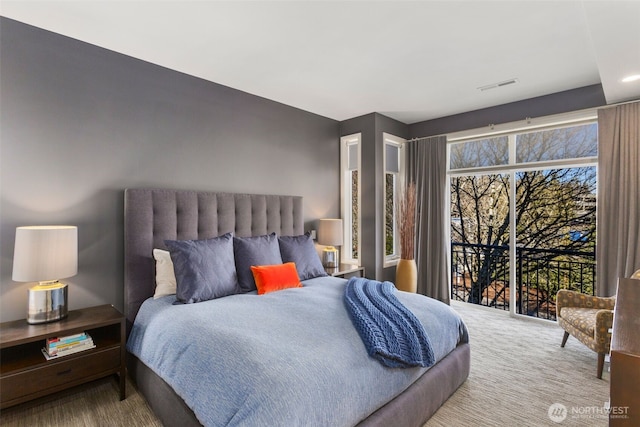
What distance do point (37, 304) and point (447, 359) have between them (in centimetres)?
281

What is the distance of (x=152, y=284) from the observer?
8.61ft

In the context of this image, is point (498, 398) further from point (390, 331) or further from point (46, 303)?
point (46, 303)

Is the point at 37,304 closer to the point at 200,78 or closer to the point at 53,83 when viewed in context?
the point at 53,83

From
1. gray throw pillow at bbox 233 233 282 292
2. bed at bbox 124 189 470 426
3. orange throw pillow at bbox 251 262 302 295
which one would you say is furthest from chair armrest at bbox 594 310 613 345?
gray throw pillow at bbox 233 233 282 292

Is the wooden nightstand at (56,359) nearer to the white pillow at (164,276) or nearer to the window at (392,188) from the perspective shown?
the white pillow at (164,276)

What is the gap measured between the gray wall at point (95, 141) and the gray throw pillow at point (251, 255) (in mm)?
758

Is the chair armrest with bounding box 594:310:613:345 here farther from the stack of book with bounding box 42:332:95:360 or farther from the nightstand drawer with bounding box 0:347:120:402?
the stack of book with bounding box 42:332:95:360

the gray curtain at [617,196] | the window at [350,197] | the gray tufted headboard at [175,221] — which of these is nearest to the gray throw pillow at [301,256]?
the gray tufted headboard at [175,221]

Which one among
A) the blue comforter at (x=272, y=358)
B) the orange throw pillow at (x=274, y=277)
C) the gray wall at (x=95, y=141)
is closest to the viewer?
the blue comforter at (x=272, y=358)

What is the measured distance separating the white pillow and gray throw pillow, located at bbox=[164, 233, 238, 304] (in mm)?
111

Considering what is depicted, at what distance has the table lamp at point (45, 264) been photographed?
1.96 metres

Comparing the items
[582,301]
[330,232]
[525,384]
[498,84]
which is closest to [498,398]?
[525,384]

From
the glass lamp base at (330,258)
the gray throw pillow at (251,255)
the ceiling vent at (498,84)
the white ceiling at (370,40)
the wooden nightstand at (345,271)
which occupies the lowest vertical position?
the wooden nightstand at (345,271)

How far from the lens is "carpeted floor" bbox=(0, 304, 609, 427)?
1.97 metres
